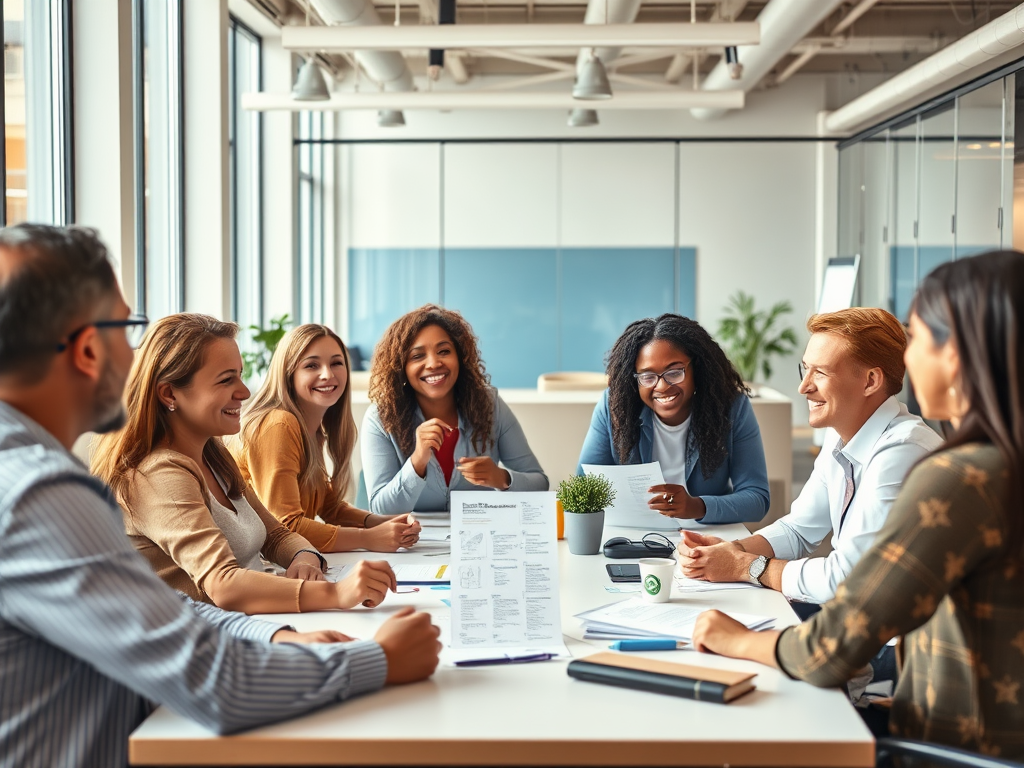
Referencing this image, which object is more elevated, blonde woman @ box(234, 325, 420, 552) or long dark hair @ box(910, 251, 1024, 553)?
long dark hair @ box(910, 251, 1024, 553)

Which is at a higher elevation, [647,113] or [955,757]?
[647,113]

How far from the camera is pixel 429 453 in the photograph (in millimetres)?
3113

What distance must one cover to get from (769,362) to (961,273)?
9.63 metres

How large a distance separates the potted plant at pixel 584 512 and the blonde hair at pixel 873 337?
700 millimetres

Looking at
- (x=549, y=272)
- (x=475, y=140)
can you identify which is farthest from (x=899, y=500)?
(x=549, y=272)

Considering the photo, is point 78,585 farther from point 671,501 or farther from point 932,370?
point 671,501

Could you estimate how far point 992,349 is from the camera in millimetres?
1364

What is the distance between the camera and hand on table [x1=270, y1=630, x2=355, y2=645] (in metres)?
1.70

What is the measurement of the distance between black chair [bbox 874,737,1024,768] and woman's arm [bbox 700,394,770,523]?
149 cm

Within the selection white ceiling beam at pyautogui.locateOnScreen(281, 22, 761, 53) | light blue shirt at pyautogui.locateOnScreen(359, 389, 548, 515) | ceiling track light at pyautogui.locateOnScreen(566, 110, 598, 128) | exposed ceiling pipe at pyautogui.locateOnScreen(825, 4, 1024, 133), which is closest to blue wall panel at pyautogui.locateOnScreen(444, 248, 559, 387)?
ceiling track light at pyautogui.locateOnScreen(566, 110, 598, 128)

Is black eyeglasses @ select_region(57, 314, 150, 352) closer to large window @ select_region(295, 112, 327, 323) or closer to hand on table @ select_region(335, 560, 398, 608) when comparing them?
hand on table @ select_region(335, 560, 398, 608)

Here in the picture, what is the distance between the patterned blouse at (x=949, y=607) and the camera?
1359mm

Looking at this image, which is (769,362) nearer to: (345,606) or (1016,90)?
(1016,90)

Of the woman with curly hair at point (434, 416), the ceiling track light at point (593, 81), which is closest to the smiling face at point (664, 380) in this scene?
the woman with curly hair at point (434, 416)
